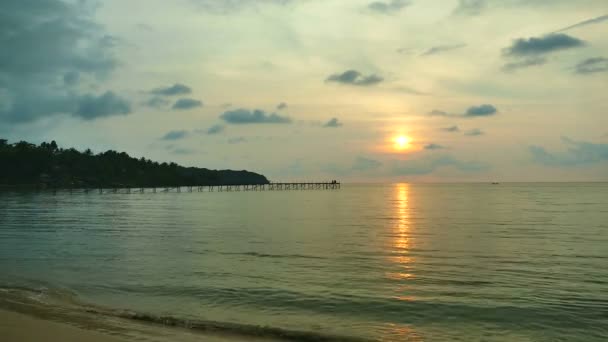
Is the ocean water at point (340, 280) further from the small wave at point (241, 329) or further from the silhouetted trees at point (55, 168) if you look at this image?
the silhouetted trees at point (55, 168)

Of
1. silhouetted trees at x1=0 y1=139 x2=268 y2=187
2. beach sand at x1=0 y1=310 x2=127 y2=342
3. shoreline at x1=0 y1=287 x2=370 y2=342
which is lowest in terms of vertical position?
shoreline at x1=0 y1=287 x2=370 y2=342

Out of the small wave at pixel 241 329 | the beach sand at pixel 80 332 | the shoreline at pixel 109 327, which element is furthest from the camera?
the small wave at pixel 241 329

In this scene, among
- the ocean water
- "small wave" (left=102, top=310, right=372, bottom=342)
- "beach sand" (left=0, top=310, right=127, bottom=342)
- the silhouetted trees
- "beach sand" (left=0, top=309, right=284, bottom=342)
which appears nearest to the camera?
"beach sand" (left=0, top=310, right=127, bottom=342)

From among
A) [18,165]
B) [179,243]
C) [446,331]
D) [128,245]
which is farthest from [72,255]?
[18,165]

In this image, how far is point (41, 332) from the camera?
9.59 meters

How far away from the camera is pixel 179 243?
2839 centimetres

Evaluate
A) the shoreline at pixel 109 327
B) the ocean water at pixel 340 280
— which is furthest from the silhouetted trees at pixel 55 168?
the shoreline at pixel 109 327

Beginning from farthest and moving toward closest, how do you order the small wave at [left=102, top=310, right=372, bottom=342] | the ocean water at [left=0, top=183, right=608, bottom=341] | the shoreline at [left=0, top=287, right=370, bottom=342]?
the ocean water at [left=0, top=183, right=608, bottom=341], the small wave at [left=102, top=310, right=372, bottom=342], the shoreline at [left=0, top=287, right=370, bottom=342]

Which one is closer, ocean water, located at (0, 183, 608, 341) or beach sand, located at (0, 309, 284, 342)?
beach sand, located at (0, 309, 284, 342)

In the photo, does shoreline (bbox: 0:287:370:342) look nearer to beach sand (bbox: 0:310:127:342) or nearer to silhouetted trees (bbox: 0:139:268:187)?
beach sand (bbox: 0:310:127:342)

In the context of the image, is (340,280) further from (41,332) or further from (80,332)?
(41,332)

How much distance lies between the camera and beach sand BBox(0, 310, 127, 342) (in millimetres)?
9117

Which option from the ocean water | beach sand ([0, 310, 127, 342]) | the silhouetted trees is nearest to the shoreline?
beach sand ([0, 310, 127, 342])

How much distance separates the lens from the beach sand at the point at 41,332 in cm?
912
